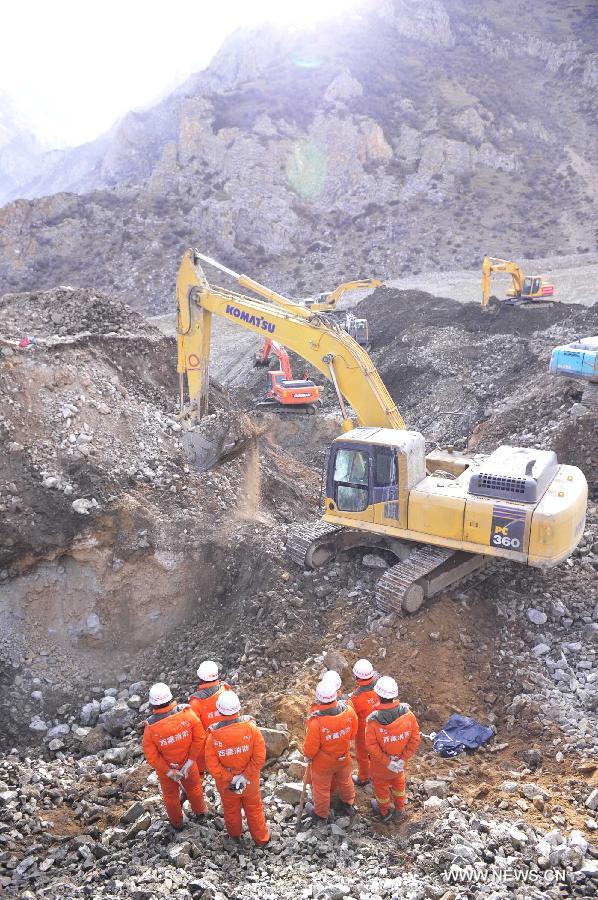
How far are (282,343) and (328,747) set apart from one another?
21.1 feet

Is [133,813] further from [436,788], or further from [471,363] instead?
[471,363]

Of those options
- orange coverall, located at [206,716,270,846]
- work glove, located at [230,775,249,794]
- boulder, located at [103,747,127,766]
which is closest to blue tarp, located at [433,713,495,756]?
orange coverall, located at [206,716,270,846]

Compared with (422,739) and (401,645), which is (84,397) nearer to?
(401,645)

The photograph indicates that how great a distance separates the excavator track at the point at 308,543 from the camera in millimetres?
9688

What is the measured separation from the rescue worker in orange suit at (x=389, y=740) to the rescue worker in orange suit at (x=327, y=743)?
0.67 ft

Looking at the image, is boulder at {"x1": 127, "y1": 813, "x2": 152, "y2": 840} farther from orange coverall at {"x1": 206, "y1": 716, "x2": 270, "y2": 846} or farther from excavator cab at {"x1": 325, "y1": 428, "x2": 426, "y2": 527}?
excavator cab at {"x1": 325, "y1": 428, "x2": 426, "y2": 527}

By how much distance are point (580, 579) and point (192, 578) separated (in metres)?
5.32

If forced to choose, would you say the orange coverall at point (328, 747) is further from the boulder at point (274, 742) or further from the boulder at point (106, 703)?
the boulder at point (106, 703)

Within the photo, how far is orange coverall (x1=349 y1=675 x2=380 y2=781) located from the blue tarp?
914 mm

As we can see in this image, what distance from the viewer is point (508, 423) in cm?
1588

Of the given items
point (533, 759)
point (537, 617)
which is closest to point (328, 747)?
point (533, 759)

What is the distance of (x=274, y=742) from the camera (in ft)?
23.0

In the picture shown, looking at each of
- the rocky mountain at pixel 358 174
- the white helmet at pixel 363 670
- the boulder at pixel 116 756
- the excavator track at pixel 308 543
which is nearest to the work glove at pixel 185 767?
the white helmet at pixel 363 670

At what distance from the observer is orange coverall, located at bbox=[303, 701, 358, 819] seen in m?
5.82
